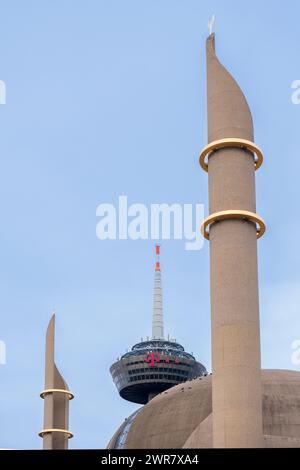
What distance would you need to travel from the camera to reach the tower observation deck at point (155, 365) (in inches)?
6614

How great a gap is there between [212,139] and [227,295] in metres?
7.28

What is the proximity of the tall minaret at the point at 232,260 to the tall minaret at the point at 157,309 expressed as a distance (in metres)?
130

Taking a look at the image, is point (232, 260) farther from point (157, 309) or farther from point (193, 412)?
point (157, 309)

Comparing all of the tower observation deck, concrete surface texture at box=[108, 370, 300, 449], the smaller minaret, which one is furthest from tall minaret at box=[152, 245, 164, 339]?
the smaller minaret

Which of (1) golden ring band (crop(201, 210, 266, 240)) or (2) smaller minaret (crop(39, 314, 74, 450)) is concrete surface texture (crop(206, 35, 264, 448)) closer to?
(1) golden ring band (crop(201, 210, 266, 240))

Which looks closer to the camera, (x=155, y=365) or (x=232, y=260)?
(x=232, y=260)

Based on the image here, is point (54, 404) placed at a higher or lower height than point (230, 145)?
lower

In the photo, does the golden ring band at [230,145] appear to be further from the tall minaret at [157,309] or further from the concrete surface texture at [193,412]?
the tall minaret at [157,309]

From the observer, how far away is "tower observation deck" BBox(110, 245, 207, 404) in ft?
551

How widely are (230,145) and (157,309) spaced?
135 meters

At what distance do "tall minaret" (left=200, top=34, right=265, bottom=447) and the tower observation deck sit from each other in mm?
126187

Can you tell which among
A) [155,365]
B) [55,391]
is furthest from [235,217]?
[155,365]

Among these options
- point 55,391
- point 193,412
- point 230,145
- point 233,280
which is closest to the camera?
point 233,280

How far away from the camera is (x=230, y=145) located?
4266cm
